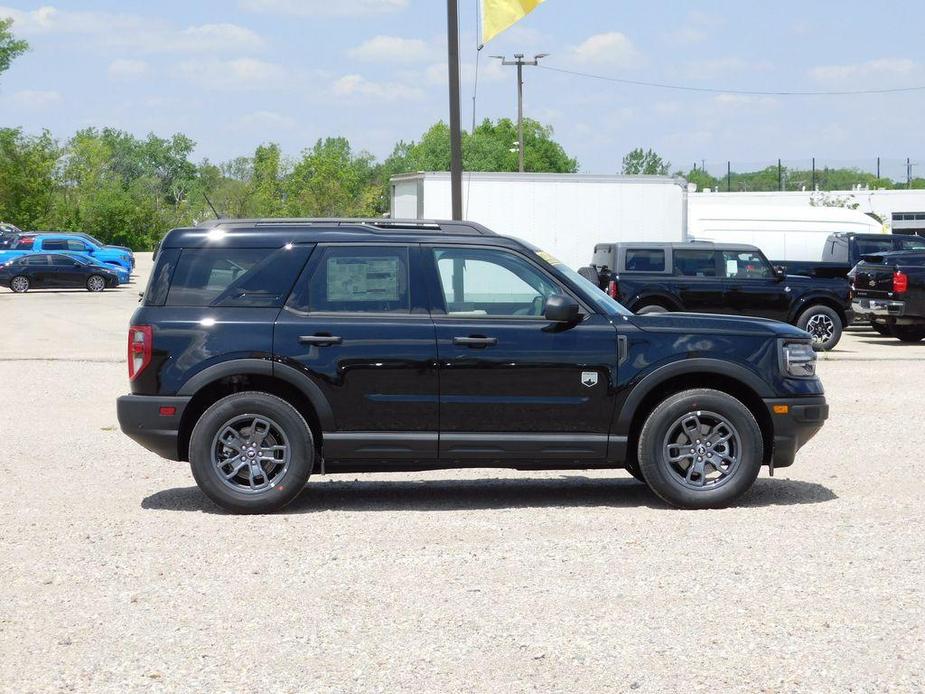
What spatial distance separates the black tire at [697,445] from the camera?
834cm

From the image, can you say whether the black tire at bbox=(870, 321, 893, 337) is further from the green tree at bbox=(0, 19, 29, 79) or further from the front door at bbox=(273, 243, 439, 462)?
the green tree at bbox=(0, 19, 29, 79)

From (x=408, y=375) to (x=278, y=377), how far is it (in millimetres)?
801

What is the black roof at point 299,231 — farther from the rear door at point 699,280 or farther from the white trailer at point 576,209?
the white trailer at point 576,209

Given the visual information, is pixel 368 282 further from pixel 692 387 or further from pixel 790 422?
pixel 790 422

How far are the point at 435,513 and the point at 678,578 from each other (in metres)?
2.21

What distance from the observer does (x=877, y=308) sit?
2397 centimetres

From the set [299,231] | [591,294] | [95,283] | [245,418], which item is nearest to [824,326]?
[591,294]

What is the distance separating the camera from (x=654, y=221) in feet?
96.0

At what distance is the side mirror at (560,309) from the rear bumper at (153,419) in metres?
2.29

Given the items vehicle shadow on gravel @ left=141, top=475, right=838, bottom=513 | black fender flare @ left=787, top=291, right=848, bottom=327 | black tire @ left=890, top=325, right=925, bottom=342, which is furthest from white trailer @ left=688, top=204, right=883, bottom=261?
vehicle shadow on gravel @ left=141, top=475, right=838, bottom=513

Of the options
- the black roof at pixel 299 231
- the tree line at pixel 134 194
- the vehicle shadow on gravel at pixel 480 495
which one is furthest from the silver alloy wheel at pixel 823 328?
the tree line at pixel 134 194

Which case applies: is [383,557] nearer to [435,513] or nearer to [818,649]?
[435,513]

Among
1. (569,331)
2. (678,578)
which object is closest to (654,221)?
(569,331)

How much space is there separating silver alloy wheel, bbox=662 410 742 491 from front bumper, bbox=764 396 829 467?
0.29 m
